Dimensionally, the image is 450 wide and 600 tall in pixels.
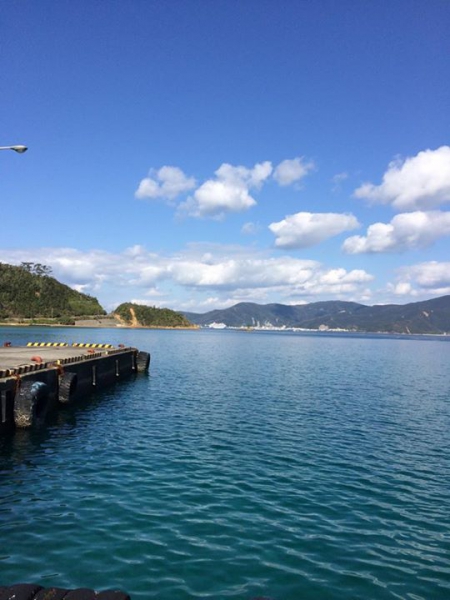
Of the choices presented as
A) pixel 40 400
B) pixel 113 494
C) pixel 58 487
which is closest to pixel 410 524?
pixel 113 494

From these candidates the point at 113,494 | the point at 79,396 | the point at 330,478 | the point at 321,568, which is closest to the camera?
the point at 321,568

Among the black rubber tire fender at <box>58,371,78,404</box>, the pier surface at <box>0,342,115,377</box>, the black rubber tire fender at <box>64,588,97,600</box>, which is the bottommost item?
the black rubber tire fender at <box>58,371,78,404</box>

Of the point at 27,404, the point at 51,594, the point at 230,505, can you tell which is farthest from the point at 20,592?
the point at 27,404

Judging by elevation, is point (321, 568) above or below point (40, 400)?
below

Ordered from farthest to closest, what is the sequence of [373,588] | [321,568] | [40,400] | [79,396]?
1. [79,396]
2. [40,400]
3. [321,568]
4. [373,588]

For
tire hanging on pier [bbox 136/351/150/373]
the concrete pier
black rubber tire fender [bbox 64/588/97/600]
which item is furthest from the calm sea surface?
tire hanging on pier [bbox 136/351/150/373]

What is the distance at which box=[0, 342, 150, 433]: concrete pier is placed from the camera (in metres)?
24.0

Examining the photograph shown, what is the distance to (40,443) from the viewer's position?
2216 cm

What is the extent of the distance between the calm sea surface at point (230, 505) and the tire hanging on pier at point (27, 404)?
0.87 m

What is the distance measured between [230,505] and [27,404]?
14.6 m

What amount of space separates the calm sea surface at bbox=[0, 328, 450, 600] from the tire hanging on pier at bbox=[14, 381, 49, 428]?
87 cm

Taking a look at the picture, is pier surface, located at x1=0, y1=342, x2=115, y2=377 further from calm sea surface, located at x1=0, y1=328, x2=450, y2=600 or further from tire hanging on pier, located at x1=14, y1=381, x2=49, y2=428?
calm sea surface, located at x1=0, y1=328, x2=450, y2=600

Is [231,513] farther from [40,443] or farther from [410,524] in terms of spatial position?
[40,443]

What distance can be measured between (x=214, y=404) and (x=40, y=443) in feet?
48.5
